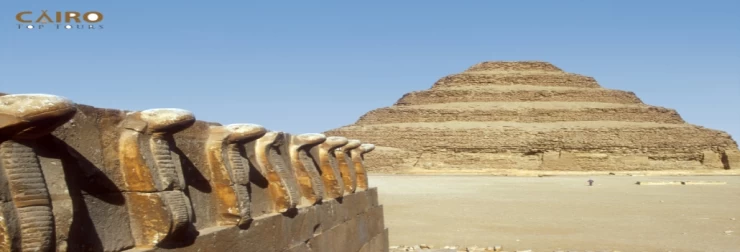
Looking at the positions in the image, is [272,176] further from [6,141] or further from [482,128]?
[482,128]

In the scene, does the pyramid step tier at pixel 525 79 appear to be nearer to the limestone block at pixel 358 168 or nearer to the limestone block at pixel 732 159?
the limestone block at pixel 732 159

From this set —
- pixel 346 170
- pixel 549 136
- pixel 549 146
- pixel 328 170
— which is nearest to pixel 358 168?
pixel 346 170

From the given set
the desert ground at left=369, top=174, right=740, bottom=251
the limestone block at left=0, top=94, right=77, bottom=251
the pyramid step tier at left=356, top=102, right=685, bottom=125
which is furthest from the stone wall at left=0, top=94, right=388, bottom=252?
the pyramid step tier at left=356, top=102, right=685, bottom=125

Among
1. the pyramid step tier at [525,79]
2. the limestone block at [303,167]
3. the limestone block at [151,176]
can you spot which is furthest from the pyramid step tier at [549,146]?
the limestone block at [151,176]

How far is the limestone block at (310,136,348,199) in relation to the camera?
28.7 feet

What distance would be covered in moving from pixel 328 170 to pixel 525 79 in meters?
83.5

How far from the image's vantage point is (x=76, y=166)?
4035 mm

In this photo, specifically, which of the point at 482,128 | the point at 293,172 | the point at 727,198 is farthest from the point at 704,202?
the point at 482,128

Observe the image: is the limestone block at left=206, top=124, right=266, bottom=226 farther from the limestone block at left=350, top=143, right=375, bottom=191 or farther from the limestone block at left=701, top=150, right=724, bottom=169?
the limestone block at left=701, top=150, right=724, bottom=169

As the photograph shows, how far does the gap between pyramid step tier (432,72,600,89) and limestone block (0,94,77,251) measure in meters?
88.3

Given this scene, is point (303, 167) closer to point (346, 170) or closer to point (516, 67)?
point (346, 170)

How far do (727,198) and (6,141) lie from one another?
26680mm

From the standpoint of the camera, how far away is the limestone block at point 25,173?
3.25 metres

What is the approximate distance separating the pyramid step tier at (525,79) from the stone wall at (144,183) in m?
84.3
